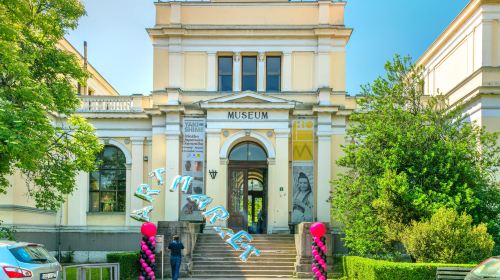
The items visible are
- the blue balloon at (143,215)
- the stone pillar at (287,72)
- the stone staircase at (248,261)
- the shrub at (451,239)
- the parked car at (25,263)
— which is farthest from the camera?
the stone pillar at (287,72)

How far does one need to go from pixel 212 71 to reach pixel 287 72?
3.82m

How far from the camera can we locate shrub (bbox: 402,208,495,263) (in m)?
20.2

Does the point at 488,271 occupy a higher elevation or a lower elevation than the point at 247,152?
lower

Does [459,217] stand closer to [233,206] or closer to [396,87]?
[396,87]

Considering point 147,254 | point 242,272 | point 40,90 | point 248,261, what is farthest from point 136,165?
Result: point 40,90

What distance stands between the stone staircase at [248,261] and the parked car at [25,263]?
39.9 ft

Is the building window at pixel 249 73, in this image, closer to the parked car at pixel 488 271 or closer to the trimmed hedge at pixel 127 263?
the trimmed hedge at pixel 127 263

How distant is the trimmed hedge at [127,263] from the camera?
2489 centimetres

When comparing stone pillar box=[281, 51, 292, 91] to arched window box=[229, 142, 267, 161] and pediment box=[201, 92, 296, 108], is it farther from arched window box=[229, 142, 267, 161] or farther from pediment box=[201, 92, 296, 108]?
arched window box=[229, 142, 267, 161]

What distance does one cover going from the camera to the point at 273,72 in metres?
33.8

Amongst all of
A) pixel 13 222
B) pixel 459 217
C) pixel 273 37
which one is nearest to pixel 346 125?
pixel 273 37

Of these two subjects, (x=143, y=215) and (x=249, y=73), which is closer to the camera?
(x=143, y=215)

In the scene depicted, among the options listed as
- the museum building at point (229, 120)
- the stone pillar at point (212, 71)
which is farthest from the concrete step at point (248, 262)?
the stone pillar at point (212, 71)

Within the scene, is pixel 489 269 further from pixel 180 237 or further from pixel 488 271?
pixel 180 237
